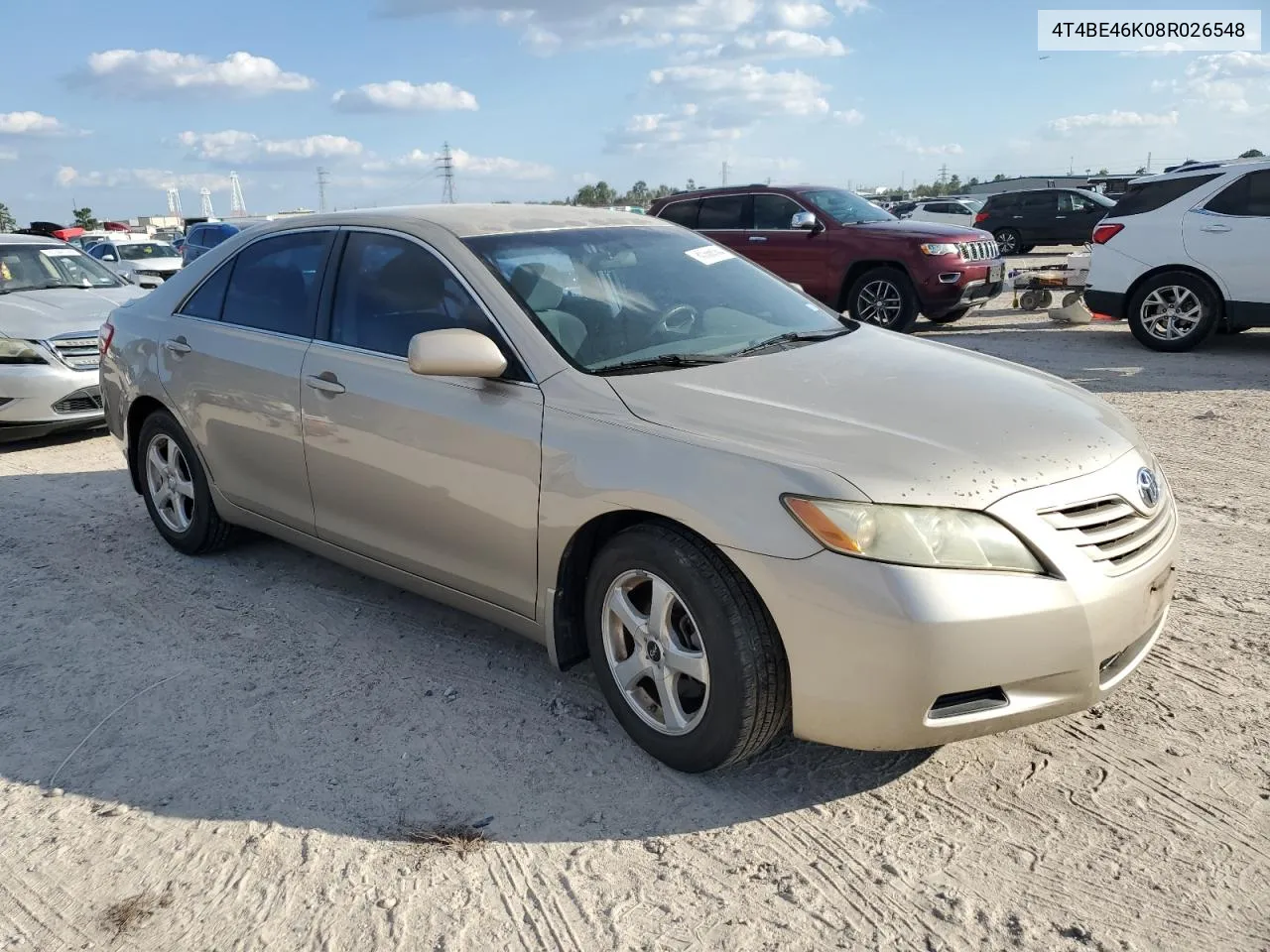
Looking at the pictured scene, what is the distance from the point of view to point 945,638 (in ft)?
8.61

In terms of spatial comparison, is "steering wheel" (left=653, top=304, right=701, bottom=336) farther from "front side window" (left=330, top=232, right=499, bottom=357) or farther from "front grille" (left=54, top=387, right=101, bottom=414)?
"front grille" (left=54, top=387, right=101, bottom=414)

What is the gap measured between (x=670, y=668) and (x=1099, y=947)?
128 cm

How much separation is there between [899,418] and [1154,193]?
347 inches

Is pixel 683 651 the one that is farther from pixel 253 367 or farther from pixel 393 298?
pixel 253 367

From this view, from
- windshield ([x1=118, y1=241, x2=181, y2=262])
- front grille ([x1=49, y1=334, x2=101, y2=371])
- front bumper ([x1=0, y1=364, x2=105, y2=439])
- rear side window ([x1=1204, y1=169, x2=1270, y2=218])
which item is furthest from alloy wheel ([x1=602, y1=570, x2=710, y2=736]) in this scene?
windshield ([x1=118, y1=241, x2=181, y2=262])

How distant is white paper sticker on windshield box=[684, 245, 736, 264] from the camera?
435 cm

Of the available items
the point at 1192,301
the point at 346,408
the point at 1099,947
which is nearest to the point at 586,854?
the point at 1099,947

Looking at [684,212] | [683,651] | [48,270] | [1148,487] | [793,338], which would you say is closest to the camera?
[683,651]

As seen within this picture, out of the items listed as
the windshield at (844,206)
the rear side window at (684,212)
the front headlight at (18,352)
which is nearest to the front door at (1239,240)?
the windshield at (844,206)

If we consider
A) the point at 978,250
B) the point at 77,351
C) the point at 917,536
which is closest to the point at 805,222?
the point at 978,250

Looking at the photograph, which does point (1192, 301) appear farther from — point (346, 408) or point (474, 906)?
point (474, 906)

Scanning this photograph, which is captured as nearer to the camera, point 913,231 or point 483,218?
point 483,218

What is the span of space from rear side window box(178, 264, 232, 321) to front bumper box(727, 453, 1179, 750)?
10.4 ft

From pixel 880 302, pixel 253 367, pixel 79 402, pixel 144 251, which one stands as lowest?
pixel 79 402
